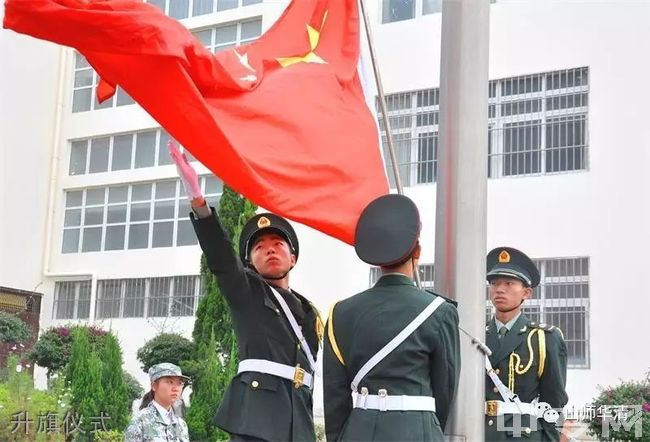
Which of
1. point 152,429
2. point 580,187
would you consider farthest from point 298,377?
point 580,187

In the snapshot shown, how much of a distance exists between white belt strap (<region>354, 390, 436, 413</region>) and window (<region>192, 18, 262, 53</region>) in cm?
1594

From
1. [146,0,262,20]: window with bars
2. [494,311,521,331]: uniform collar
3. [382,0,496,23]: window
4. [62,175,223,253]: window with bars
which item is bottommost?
[494,311,521,331]: uniform collar

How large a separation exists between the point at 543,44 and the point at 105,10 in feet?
37.2

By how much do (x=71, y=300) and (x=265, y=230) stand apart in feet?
57.6

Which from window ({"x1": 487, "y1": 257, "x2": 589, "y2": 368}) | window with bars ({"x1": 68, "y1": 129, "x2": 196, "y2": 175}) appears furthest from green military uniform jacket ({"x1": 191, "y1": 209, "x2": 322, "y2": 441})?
window with bars ({"x1": 68, "y1": 129, "x2": 196, "y2": 175})

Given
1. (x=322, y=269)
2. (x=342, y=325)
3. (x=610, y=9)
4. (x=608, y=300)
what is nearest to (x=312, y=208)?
(x=342, y=325)

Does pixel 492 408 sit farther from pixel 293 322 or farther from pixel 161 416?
pixel 161 416

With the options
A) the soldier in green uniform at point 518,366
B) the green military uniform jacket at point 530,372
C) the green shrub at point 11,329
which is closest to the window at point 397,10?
the green shrub at point 11,329

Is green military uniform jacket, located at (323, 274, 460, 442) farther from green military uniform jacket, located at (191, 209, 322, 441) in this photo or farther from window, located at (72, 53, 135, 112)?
window, located at (72, 53, 135, 112)

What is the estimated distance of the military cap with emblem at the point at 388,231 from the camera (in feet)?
10.8

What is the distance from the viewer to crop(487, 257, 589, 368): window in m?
13.0

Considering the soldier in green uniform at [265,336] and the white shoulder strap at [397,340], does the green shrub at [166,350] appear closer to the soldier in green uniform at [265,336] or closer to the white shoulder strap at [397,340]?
the soldier in green uniform at [265,336]

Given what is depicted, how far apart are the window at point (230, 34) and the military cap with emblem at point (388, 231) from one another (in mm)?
15507

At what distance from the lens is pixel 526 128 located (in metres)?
14.0
